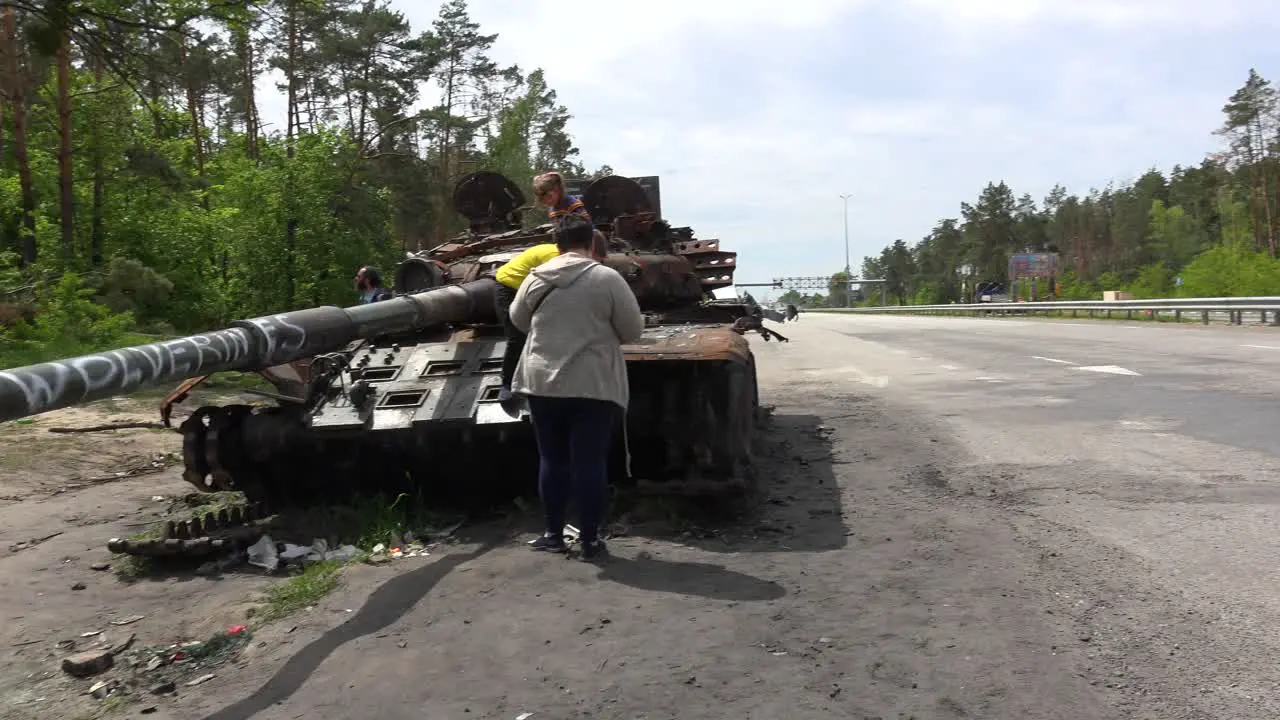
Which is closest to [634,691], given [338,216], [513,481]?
[513,481]

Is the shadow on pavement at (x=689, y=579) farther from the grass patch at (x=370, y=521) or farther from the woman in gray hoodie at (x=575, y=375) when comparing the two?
the grass patch at (x=370, y=521)

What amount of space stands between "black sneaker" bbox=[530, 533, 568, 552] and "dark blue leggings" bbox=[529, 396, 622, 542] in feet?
0.66

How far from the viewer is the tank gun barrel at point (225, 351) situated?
10.6ft

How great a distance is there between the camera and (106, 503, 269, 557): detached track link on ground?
18.3 ft

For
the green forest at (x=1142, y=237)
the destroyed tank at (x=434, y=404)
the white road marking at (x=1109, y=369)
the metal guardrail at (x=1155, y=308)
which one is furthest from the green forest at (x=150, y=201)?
the green forest at (x=1142, y=237)

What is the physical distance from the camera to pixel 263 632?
4.24 meters

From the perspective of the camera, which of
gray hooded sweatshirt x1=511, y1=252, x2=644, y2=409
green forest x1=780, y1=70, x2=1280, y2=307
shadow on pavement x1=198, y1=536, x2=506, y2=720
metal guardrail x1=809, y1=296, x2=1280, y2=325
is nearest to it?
shadow on pavement x1=198, y1=536, x2=506, y2=720

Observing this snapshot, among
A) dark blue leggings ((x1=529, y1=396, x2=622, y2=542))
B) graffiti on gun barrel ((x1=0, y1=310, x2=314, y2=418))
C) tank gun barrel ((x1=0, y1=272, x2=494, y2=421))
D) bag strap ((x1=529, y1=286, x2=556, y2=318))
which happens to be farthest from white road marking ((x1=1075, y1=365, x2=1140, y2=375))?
graffiti on gun barrel ((x1=0, y1=310, x2=314, y2=418))

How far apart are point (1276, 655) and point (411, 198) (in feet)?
103

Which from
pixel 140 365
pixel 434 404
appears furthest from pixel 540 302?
pixel 140 365

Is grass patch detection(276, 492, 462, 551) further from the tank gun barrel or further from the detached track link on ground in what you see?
the tank gun barrel

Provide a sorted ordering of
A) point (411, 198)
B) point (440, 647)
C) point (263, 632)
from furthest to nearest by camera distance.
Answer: point (411, 198) < point (263, 632) < point (440, 647)

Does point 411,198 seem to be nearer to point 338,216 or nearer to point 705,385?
point 338,216

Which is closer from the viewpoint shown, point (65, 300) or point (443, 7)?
point (65, 300)
